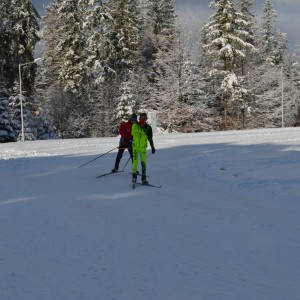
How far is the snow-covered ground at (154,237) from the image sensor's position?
4.45 metres

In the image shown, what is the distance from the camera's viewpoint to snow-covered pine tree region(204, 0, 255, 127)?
4469 centimetres

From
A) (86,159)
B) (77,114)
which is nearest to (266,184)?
(86,159)

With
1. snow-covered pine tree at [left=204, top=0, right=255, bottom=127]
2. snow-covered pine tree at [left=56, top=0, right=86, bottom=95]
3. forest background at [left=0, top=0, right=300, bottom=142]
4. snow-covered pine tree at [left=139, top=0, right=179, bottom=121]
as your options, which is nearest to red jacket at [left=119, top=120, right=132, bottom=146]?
forest background at [left=0, top=0, right=300, bottom=142]

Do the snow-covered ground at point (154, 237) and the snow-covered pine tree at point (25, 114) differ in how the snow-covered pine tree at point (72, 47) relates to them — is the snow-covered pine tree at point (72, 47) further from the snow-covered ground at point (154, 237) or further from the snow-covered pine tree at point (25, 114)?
the snow-covered ground at point (154, 237)

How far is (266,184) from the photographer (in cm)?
1045

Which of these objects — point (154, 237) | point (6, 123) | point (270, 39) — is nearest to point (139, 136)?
point (154, 237)

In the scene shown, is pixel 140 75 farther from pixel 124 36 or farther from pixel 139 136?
pixel 139 136

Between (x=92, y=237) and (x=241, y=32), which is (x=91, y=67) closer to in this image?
(x=241, y=32)

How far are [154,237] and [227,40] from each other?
41666mm

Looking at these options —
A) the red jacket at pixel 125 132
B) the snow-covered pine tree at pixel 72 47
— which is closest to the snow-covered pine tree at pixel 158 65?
the snow-covered pine tree at pixel 72 47

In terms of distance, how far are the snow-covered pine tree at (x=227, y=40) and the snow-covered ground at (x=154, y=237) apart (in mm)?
33557

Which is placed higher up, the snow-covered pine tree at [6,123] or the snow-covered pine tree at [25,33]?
the snow-covered pine tree at [25,33]

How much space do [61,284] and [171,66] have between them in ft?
140

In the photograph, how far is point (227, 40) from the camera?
45.0 metres
